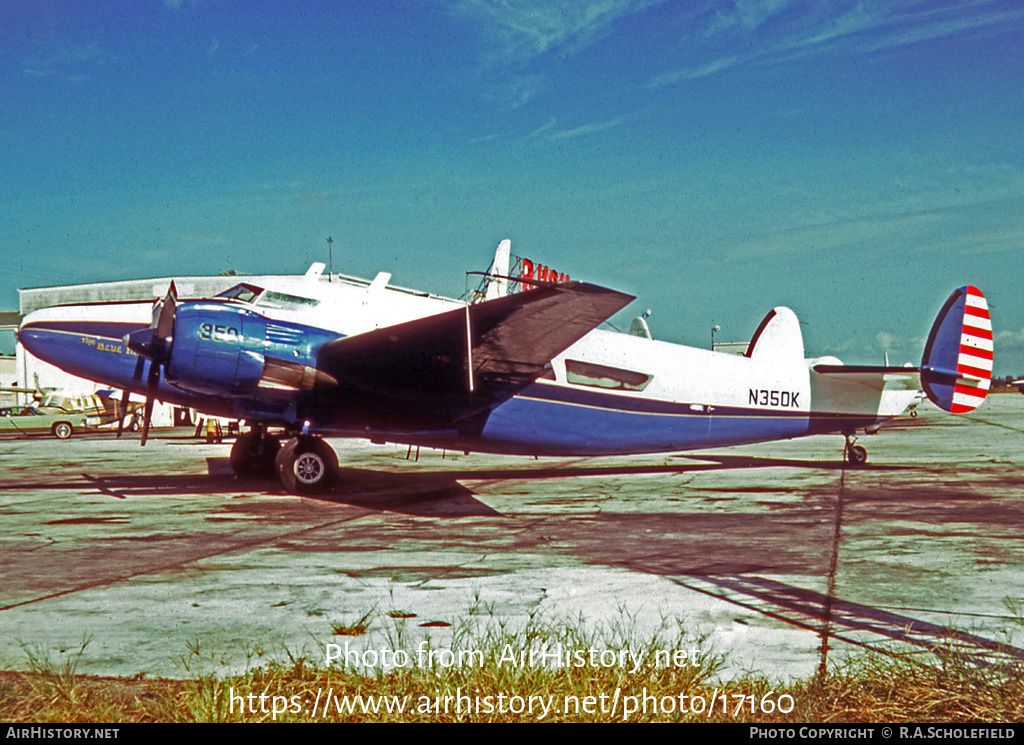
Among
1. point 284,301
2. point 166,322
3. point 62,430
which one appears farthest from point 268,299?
Result: point 62,430

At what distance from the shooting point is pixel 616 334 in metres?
16.0

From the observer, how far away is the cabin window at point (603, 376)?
15.1 meters

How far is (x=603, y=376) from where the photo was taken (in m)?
15.3

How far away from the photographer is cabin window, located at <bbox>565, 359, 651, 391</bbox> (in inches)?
594

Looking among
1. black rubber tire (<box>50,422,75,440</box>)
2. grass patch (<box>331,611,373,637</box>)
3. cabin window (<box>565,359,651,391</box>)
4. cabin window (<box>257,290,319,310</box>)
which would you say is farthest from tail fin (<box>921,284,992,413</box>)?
black rubber tire (<box>50,422,75,440</box>)

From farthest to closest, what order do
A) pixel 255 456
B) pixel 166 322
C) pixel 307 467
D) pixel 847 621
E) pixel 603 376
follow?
pixel 255 456, pixel 603 376, pixel 307 467, pixel 166 322, pixel 847 621

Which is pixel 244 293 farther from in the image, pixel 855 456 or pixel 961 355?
pixel 961 355

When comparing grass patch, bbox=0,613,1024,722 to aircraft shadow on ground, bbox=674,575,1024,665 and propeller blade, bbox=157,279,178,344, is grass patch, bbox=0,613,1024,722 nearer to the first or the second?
aircraft shadow on ground, bbox=674,575,1024,665

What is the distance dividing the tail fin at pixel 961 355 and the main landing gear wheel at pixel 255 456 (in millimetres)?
13378

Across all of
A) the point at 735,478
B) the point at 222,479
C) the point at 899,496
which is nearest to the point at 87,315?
the point at 222,479

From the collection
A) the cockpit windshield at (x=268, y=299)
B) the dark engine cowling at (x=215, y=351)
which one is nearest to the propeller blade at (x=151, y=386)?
the dark engine cowling at (x=215, y=351)

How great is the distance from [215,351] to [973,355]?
14.7 m
